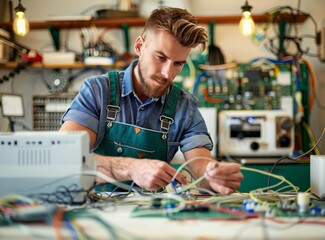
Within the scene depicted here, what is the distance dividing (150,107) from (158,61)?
22cm

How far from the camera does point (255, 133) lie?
2.67m

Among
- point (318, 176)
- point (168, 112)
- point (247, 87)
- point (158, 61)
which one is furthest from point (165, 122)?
point (247, 87)

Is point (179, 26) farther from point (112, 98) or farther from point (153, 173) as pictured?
point (153, 173)

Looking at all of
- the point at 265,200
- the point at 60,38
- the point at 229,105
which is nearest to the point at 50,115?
the point at 60,38

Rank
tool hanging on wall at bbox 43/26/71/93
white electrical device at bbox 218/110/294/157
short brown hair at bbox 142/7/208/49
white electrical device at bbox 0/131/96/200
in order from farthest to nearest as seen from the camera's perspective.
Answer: tool hanging on wall at bbox 43/26/71/93
white electrical device at bbox 218/110/294/157
short brown hair at bbox 142/7/208/49
white electrical device at bbox 0/131/96/200

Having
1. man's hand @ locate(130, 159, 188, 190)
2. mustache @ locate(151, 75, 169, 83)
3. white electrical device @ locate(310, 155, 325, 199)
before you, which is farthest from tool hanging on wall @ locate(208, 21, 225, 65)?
man's hand @ locate(130, 159, 188, 190)

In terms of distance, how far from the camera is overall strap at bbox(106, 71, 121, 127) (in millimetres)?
1577

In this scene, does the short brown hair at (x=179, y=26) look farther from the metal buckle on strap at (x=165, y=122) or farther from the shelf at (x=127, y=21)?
the shelf at (x=127, y=21)

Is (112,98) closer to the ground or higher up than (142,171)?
higher up

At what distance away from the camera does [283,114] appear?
2674mm

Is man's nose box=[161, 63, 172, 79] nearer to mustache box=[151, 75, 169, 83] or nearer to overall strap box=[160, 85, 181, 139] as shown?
mustache box=[151, 75, 169, 83]

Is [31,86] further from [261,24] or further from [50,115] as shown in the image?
[261,24]

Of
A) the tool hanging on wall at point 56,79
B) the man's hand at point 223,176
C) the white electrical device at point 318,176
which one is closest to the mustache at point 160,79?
the man's hand at point 223,176

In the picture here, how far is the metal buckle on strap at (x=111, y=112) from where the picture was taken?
5.17 feet
